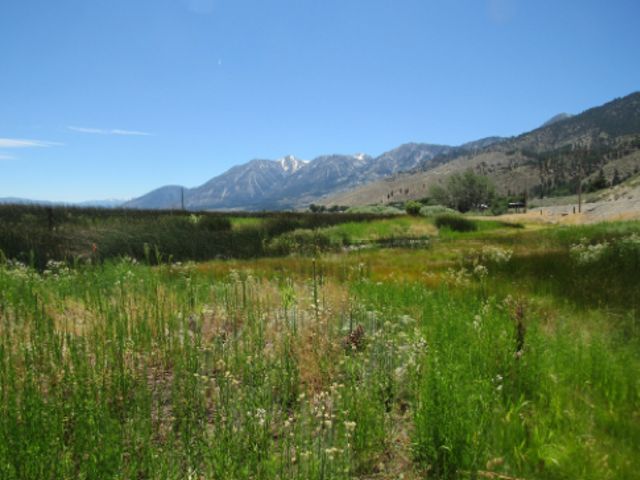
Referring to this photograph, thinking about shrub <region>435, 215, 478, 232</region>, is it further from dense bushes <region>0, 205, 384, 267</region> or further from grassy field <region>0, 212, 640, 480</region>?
grassy field <region>0, 212, 640, 480</region>

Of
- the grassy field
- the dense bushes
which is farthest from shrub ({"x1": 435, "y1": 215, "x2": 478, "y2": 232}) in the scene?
the grassy field

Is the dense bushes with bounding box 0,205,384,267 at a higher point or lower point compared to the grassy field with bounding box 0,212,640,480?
higher

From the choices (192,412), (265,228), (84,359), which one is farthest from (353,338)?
(265,228)

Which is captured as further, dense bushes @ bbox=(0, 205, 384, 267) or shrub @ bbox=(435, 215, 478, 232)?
shrub @ bbox=(435, 215, 478, 232)

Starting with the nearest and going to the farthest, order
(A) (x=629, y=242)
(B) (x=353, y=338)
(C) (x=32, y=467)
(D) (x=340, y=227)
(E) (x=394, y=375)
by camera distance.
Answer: (C) (x=32, y=467), (E) (x=394, y=375), (B) (x=353, y=338), (A) (x=629, y=242), (D) (x=340, y=227)

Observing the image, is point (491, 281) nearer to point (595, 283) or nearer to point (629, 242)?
point (595, 283)

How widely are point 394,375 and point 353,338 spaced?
44.2 inches

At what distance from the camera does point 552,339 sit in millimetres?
6363

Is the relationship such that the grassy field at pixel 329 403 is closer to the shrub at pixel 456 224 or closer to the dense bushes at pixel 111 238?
the dense bushes at pixel 111 238

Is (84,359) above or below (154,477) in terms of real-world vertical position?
above

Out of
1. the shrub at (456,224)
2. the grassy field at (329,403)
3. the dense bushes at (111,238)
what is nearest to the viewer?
the grassy field at (329,403)

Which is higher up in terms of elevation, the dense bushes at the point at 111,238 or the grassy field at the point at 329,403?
the dense bushes at the point at 111,238

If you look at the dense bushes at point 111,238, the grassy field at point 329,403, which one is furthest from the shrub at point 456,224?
the grassy field at point 329,403

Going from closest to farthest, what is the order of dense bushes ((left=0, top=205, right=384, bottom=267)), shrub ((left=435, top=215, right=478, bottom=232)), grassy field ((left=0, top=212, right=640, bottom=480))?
1. grassy field ((left=0, top=212, right=640, bottom=480))
2. dense bushes ((left=0, top=205, right=384, bottom=267))
3. shrub ((left=435, top=215, right=478, bottom=232))
